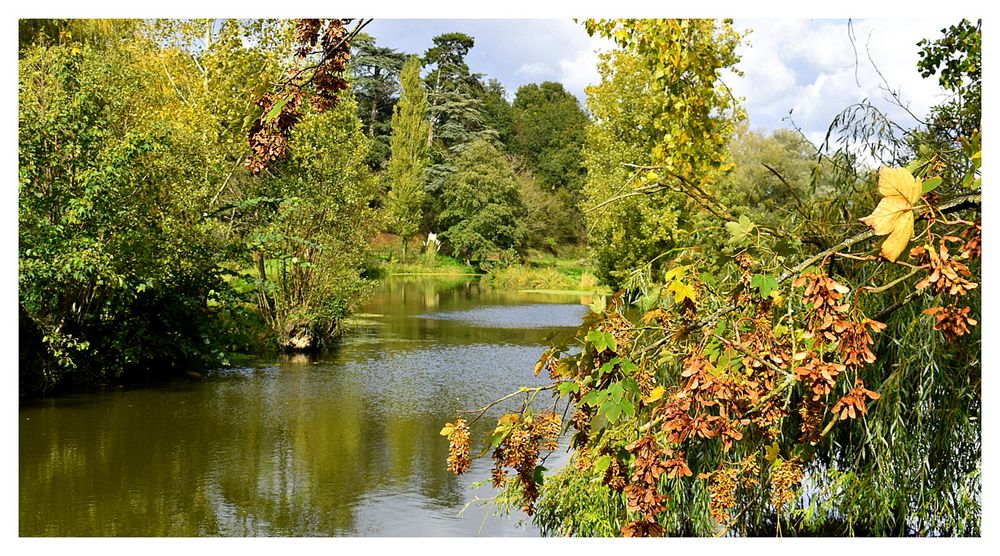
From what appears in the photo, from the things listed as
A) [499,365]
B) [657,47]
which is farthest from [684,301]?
[499,365]

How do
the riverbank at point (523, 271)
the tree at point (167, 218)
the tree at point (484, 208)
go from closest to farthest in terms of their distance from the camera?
1. the tree at point (167, 218)
2. the riverbank at point (523, 271)
3. the tree at point (484, 208)

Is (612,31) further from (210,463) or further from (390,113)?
(390,113)

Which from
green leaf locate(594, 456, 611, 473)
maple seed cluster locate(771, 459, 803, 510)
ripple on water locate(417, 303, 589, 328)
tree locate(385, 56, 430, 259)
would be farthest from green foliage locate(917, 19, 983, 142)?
tree locate(385, 56, 430, 259)

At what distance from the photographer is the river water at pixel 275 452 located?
5.20m

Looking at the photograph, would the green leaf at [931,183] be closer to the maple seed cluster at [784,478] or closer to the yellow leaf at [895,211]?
the yellow leaf at [895,211]

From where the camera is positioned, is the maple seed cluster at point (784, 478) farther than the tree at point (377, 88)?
No

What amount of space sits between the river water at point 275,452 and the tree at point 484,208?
1538 centimetres

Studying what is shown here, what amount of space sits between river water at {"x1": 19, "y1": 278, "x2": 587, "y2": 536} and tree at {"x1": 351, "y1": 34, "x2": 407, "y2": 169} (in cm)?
1709

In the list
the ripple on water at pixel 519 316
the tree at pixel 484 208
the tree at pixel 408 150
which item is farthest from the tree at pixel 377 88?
the ripple on water at pixel 519 316

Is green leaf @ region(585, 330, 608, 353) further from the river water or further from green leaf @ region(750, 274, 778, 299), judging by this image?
the river water

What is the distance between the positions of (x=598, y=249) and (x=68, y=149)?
33.6 ft

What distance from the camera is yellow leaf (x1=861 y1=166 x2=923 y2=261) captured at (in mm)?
1326

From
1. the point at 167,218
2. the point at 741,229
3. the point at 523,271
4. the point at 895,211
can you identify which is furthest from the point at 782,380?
the point at 523,271

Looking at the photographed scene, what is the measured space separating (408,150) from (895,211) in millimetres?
25060
